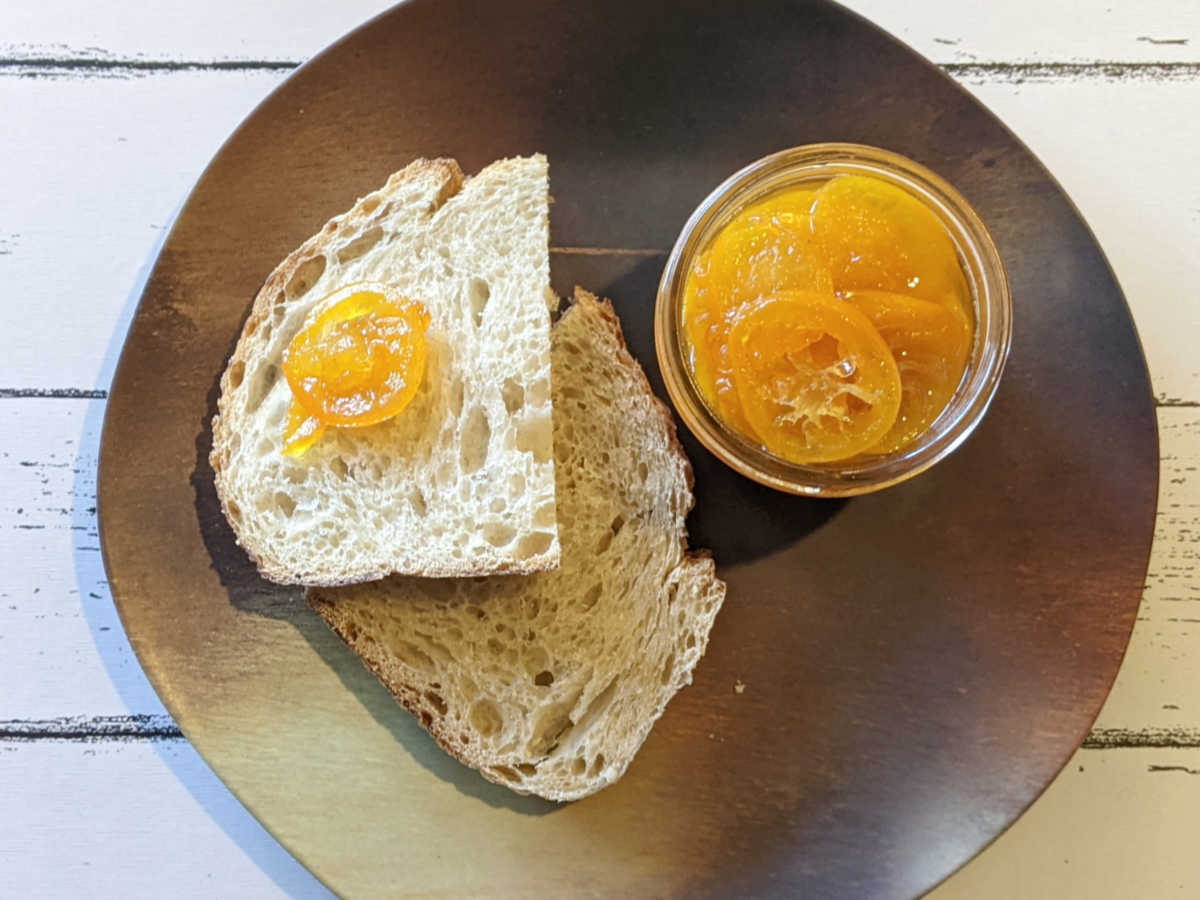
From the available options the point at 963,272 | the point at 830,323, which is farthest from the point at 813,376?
the point at 963,272

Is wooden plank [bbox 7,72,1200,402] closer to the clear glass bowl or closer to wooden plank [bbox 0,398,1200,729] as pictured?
wooden plank [bbox 0,398,1200,729]

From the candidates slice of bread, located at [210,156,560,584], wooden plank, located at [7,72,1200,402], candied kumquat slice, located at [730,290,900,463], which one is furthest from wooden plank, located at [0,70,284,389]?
candied kumquat slice, located at [730,290,900,463]

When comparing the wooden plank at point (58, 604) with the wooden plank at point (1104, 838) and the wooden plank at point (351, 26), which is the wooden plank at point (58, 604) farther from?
the wooden plank at point (1104, 838)

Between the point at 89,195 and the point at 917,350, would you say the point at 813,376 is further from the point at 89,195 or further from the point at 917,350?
the point at 89,195

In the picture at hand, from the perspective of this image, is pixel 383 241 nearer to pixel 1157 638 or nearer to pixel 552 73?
pixel 552 73

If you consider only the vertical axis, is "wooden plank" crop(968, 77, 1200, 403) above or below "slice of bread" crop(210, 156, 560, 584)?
above
